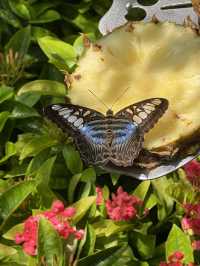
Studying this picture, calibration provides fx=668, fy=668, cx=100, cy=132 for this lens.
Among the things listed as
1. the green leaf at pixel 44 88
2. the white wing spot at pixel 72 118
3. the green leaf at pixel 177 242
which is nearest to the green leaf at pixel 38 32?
the green leaf at pixel 44 88

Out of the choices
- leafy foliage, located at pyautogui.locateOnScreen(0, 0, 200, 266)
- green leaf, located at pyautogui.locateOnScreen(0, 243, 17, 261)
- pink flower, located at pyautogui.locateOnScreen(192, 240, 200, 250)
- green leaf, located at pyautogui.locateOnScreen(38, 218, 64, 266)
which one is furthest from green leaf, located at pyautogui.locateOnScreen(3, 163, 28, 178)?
pink flower, located at pyautogui.locateOnScreen(192, 240, 200, 250)

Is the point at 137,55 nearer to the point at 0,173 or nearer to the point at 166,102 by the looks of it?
the point at 166,102

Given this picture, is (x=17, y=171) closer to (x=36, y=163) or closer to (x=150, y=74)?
(x=36, y=163)

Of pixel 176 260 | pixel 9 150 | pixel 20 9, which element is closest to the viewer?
pixel 176 260

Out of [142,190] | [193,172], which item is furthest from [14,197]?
[193,172]

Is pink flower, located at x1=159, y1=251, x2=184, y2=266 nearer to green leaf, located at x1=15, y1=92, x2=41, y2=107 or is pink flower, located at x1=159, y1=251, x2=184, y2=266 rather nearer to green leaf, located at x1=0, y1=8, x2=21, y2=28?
green leaf, located at x1=15, y1=92, x2=41, y2=107

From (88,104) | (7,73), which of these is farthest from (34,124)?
(88,104)
